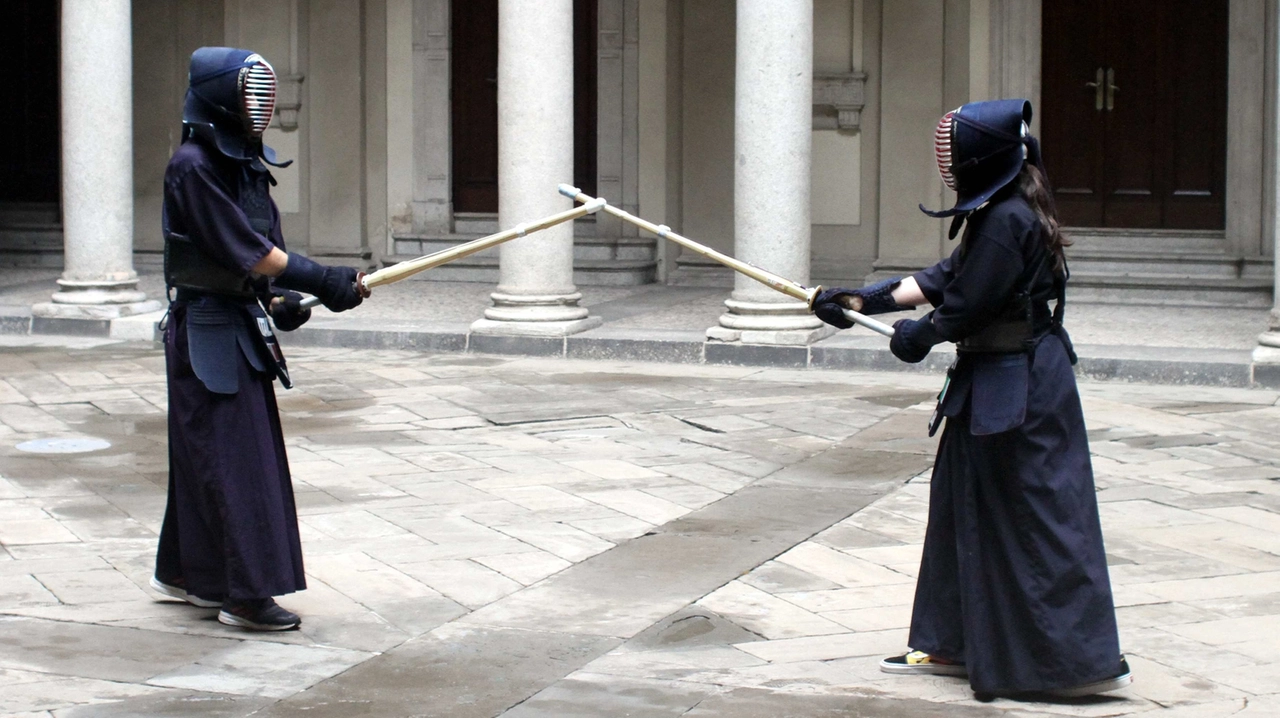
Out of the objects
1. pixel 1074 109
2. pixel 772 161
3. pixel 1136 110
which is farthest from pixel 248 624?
pixel 1136 110

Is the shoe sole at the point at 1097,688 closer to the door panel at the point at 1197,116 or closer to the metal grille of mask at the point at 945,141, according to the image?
the metal grille of mask at the point at 945,141

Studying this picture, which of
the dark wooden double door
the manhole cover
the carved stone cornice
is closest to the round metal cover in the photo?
the manhole cover

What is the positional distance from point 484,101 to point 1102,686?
1109 cm

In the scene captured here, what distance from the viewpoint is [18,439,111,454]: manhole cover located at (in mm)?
7836

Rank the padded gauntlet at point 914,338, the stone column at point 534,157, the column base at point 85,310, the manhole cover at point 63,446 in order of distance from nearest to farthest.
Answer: the padded gauntlet at point 914,338 → the manhole cover at point 63,446 → the stone column at point 534,157 → the column base at point 85,310

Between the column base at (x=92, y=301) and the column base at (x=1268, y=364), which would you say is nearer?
the column base at (x=1268, y=364)

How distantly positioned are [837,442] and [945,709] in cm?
369

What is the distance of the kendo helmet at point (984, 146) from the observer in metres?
4.41

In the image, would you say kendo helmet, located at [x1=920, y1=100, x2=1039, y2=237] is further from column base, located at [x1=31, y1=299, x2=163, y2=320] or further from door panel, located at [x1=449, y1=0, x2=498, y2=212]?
door panel, located at [x1=449, y1=0, x2=498, y2=212]

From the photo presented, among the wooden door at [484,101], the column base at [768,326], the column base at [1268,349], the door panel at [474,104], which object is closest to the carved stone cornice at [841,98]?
the wooden door at [484,101]

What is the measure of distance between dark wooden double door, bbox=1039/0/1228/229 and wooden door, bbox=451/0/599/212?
12.1 feet

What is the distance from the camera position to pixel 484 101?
14.8 m

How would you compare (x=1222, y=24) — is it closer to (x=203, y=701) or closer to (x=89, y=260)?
(x=89, y=260)

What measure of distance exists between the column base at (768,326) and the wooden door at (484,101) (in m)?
4.17
